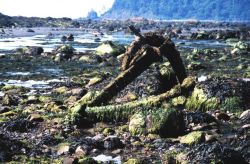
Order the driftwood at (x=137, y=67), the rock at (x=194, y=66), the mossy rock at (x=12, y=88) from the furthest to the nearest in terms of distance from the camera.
→ the rock at (x=194, y=66)
the mossy rock at (x=12, y=88)
the driftwood at (x=137, y=67)

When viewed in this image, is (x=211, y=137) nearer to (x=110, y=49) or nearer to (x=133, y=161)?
(x=133, y=161)

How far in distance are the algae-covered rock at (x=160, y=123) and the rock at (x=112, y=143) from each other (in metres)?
1.23

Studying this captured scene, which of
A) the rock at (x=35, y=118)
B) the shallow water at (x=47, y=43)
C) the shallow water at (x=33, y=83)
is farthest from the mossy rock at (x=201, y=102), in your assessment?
the shallow water at (x=47, y=43)

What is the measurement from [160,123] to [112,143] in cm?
189

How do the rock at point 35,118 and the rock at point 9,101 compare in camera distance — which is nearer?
the rock at point 35,118

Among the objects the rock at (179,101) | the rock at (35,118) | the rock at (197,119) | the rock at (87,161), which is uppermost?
the rock at (179,101)

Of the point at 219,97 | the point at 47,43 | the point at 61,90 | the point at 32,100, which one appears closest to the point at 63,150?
the point at 219,97

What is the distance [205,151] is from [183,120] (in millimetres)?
3451

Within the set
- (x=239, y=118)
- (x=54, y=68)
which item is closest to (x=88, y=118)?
(x=239, y=118)

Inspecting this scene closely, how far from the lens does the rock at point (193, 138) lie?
14.0 meters

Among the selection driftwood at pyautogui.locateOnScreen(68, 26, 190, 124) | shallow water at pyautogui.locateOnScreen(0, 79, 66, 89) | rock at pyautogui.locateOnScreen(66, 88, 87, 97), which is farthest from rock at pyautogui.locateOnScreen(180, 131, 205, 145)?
shallow water at pyautogui.locateOnScreen(0, 79, 66, 89)

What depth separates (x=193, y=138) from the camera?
556 inches

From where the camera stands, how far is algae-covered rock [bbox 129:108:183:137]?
1513cm

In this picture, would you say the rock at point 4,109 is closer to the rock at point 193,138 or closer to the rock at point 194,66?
the rock at point 193,138
